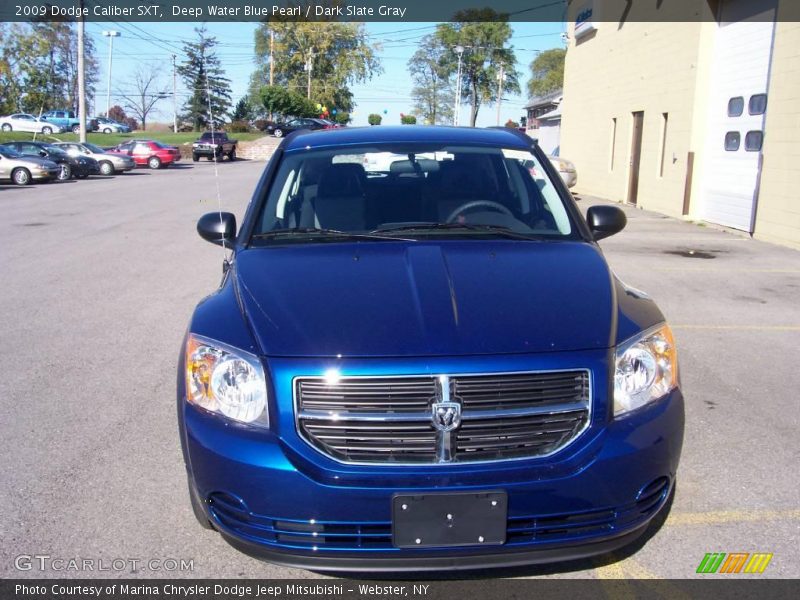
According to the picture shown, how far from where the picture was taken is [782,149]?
13359 mm

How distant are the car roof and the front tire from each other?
29.8m

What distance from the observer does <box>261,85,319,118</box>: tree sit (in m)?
69.2

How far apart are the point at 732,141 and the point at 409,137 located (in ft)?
43.1

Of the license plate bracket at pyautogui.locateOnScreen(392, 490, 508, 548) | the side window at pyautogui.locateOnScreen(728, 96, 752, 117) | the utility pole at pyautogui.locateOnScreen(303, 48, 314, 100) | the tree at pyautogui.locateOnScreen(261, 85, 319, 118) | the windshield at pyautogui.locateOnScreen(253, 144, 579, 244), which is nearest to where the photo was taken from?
the license plate bracket at pyautogui.locateOnScreen(392, 490, 508, 548)

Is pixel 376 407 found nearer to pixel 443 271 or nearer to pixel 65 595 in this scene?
pixel 443 271

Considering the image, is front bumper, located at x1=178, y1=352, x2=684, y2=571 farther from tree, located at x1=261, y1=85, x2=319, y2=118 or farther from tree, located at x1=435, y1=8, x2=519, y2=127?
tree, located at x1=435, y1=8, x2=519, y2=127

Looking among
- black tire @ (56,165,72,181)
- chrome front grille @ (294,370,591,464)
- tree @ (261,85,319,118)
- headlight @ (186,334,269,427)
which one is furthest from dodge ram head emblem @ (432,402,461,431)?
tree @ (261,85,319,118)

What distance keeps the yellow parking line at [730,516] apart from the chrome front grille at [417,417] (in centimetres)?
122

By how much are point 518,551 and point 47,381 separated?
4.02 metres

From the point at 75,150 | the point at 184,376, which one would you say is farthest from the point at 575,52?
the point at 184,376

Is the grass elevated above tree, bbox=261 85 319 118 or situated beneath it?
situated beneath

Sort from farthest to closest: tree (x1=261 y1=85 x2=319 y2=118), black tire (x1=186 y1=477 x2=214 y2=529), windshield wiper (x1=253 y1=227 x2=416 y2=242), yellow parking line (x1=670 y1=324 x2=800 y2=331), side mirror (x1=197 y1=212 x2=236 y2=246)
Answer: tree (x1=261 y1=85 x2=319 y2=118) < yellow parking line (x1=670 y1=324 x2=800 y2=331) < side mirror (x1=197 y1=212 x2=236 y2=246) < windshield wiper (x1=253 y1=227 x2=416 y2=242) < black tire (x1=186 y1=477 x2=214 y2=529)

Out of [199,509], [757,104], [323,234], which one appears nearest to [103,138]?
[757,104]

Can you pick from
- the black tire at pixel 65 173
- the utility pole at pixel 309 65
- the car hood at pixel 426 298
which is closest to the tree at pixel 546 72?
the utility pole at pixel 309 65
